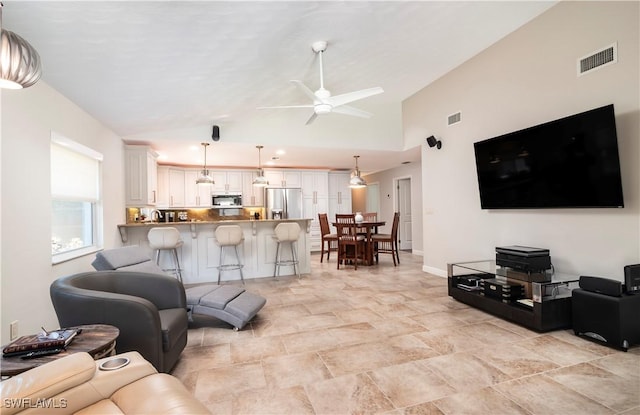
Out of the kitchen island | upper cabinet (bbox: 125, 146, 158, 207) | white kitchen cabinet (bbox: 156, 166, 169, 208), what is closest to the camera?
the kitchen island

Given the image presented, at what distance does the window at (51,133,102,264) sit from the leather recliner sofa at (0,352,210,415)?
2110 millimetres

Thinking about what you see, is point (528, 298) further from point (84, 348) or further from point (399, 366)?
point (84, 348)

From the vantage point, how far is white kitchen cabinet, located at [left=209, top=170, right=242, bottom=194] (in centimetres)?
806

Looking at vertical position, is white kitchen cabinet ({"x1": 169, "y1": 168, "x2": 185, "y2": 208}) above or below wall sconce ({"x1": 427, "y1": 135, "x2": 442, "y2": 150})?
below

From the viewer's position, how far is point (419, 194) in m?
7.64

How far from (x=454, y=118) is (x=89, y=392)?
17.2ft

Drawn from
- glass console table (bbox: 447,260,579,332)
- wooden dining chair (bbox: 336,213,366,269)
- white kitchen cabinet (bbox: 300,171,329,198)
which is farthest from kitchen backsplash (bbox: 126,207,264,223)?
glass console table (bbox: 447,260,579,332)

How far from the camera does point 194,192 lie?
788 centimetres

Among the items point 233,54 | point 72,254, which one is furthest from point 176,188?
point 233,54

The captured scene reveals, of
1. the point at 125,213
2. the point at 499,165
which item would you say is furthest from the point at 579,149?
the point at 125,213

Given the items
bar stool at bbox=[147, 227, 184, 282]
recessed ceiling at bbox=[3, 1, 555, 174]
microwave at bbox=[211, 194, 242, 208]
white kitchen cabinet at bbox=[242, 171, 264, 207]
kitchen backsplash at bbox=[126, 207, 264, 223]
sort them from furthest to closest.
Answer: white kitchen cabinet at bbox=[242, 171, 264, 207]
microwave at bbox=[211, 194, 242, 208]
kitchen backsplash at bbox=[126, 207, 264, 223]
bar stool at bbox=[147, 227, 184, 282]
recessed ceiling at bbox=[3, 1, 555, 174]

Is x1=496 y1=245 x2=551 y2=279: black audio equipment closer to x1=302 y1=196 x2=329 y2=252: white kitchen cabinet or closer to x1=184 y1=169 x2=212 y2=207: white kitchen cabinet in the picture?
x1=302 y1=196 x2=329 y2=252: white kitchen cabinet

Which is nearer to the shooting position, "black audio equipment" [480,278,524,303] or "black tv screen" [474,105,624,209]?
"black tv screen" [474,105,624,209]

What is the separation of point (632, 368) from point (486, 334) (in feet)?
3.14
